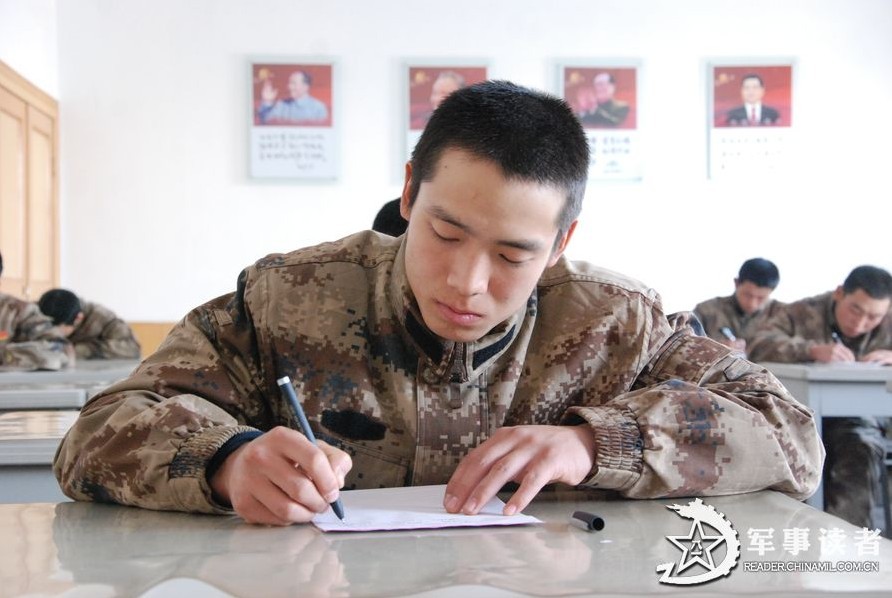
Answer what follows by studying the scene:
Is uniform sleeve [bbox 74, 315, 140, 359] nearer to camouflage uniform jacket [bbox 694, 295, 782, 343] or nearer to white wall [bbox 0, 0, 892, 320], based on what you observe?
white wall [bbox 0, 0, 892, 320]

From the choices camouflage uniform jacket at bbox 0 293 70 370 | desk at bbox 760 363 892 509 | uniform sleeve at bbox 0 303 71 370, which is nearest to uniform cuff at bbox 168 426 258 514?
desk at bbox 760 363 892 509

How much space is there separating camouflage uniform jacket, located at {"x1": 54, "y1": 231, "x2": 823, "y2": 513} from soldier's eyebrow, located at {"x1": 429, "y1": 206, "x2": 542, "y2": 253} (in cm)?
17

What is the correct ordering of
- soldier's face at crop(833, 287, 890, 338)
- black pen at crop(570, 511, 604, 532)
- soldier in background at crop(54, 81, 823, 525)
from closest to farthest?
black pen at crop(570, 511, 604, 532) < soldier in background at crop(54, 81, 823, 525) < soldier's face at crop(833, 287, 890, 338)

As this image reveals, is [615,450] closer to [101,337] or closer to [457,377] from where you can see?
[457,377]

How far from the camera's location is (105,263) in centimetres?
646

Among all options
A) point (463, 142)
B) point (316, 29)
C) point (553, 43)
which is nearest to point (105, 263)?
point (316, 29)

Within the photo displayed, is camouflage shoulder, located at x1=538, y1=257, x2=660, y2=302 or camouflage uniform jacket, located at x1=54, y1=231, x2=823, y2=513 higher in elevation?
camouflage shoulder, located at x1=538, y1=257, x2=660, y2=302

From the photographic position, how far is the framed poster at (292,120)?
21.2 feet

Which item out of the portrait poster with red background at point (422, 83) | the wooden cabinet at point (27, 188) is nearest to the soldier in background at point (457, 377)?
the wooden cabinet at point (27, 188)

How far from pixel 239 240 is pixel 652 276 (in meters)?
2.72

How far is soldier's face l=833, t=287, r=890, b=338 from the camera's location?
15.2ft

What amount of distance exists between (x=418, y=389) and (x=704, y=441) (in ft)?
1.23

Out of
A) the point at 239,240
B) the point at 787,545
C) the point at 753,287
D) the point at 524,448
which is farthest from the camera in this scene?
the point at 239,240

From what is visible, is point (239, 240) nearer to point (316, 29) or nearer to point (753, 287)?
point (316, 29)
